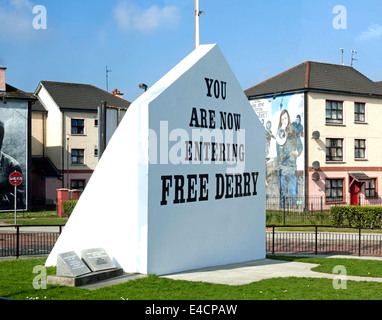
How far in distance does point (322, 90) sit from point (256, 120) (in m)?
24.7

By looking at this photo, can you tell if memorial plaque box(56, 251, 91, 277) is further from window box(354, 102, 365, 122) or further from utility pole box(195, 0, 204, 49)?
window box(354, 102, 365, 122)

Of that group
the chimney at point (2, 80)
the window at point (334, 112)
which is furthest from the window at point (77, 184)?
the window at point (334, 112)

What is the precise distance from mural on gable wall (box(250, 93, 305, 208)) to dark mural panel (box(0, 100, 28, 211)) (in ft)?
62.2

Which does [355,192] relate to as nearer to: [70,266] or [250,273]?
[250,273]

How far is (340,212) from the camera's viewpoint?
3119cm

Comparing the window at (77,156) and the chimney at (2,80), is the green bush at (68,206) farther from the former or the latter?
the window at (77,156)

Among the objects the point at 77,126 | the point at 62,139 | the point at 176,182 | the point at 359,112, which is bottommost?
the point at 176,182

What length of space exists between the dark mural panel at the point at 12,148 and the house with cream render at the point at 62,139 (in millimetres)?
6794

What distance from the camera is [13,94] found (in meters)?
40.8

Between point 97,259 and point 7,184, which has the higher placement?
point 7,184

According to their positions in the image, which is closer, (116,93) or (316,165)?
(316,165)

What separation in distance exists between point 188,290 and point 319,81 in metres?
34.2

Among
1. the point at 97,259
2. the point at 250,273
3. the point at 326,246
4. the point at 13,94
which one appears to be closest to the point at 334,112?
the point at 326,246
